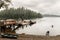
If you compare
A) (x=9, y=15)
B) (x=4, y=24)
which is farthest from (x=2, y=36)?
(x=9, y=15)

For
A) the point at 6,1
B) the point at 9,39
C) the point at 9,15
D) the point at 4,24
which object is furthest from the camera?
the point at 9,15

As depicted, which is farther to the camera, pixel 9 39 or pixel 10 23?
pixel 10 23

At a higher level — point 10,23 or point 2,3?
point 2,3

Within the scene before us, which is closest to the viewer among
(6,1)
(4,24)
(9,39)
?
(9,39)

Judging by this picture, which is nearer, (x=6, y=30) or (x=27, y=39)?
(x=27, y=39)

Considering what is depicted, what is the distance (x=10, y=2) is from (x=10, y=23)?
548cm

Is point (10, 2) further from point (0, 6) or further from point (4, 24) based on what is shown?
point (4, 24)

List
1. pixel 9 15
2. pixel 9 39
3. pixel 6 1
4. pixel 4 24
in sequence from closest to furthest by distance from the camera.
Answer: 1. pixel 9 39
2. pixel 4 24
3. pixel 6 1
4. pixel 9 15

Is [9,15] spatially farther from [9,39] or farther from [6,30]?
[9,39]

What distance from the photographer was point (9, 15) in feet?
622

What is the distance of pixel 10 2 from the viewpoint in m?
48.9

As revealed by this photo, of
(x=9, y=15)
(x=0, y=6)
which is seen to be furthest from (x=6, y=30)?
(x=9, y=15)

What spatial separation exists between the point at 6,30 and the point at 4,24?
1.85m

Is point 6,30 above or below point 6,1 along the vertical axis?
below
